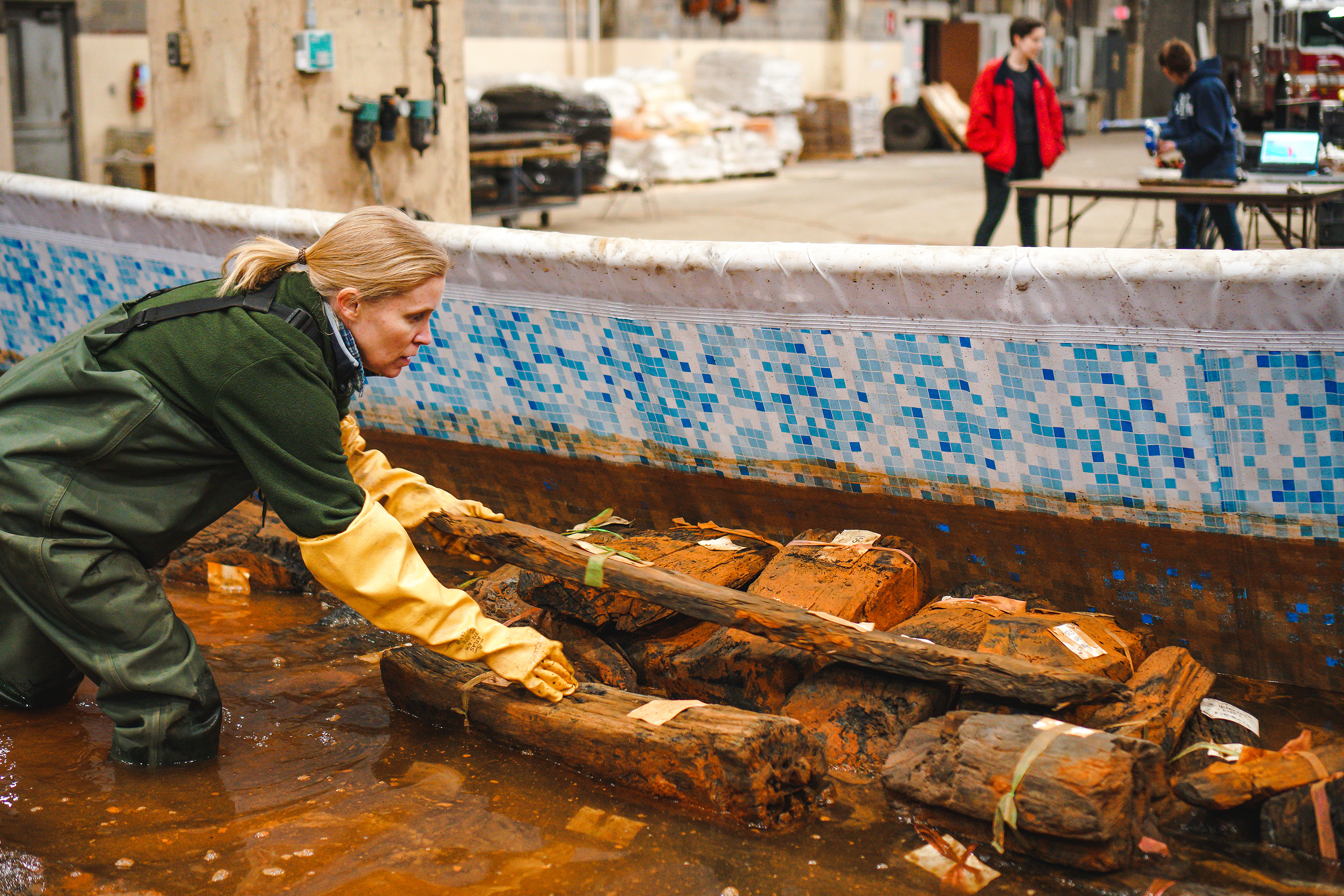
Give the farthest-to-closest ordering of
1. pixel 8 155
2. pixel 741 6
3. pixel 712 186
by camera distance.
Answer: pixel 741 6, pixel 712 186, pixel 8 155

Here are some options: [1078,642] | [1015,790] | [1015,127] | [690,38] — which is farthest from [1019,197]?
[690,38]

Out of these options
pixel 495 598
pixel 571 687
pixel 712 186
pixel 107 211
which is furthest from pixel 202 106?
pixel 712 186

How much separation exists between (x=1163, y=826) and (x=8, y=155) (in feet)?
38.8

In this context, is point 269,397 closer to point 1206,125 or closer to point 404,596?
point 404,596

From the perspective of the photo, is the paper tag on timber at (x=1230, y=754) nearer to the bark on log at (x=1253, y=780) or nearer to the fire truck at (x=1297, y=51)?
the bark on log at (x=1253, y=780)

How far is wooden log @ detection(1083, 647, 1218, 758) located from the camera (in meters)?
2.64

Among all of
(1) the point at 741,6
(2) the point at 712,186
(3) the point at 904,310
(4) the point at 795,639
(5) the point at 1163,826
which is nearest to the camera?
(5) the point at 1163,826

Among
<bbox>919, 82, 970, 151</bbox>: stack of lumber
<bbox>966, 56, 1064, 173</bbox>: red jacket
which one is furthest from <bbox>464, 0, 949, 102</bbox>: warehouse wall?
<bbox>966, 56, 1064, 173</bbox>: red jacket

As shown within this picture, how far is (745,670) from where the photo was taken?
120 inches

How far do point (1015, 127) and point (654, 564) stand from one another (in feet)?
19.2

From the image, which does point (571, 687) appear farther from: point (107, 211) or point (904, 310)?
point (107, 211)

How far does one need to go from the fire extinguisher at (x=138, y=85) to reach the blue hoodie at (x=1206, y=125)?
9.59 metres

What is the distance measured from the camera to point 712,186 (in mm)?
15617

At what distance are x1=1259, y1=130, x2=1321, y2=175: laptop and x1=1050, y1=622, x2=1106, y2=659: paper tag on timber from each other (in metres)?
6.03
